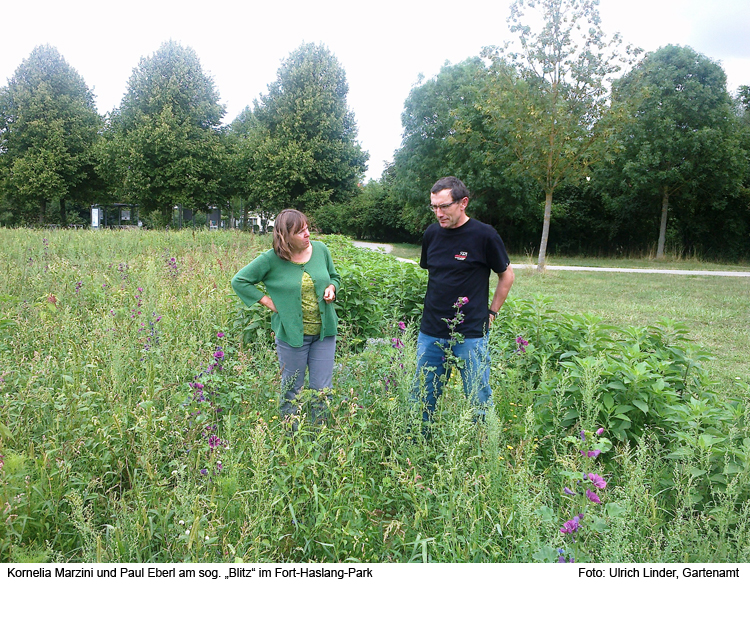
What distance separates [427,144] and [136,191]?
17.3 metres

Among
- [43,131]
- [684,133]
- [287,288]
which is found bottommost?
[287,288]

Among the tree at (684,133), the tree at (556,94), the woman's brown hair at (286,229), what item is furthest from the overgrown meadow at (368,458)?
the tree at (684,133)

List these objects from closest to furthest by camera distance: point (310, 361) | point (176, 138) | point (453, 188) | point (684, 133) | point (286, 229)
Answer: point (286, 229) → point (453, 188) → point (310, 361) → point (684, 133) → point (176, 138)

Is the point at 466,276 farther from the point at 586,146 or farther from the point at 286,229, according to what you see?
the point at 586,146

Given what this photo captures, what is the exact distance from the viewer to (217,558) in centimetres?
233

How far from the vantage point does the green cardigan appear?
3.83 meters

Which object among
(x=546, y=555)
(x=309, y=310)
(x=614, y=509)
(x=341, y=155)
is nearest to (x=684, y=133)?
(x=341, y=155)

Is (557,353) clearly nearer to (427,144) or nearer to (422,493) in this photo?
(422,493)

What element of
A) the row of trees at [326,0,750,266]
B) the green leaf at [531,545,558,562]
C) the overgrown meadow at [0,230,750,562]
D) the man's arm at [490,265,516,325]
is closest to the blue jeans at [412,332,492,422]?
the overgrown meadow at [0,230,750,562]

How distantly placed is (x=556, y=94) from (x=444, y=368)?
51.2 feet

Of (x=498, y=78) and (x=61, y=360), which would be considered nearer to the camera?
(x=61, y=360)

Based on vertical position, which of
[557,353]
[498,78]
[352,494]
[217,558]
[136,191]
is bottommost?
[217,558]

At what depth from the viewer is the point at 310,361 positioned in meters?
3.99
